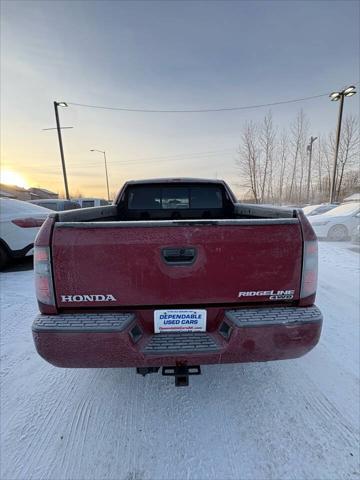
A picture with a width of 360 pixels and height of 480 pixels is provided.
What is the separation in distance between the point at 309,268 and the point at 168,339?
41.2 inches

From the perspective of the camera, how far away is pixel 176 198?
374cm

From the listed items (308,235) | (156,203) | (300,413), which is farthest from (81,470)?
(156,203)

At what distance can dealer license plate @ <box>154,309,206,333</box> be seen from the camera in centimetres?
158

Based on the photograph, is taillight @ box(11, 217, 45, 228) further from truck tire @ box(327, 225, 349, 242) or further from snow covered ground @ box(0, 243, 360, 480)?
truck tire @ box(327, 225, 349, 242)

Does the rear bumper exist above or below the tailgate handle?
below

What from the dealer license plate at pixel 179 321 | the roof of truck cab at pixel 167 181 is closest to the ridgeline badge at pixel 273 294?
the dealer license plate at pixel 179 321

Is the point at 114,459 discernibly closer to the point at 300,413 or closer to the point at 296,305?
the point at 300,413

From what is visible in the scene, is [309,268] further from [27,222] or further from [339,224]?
[339,224]

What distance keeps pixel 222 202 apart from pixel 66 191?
17263 millimetres

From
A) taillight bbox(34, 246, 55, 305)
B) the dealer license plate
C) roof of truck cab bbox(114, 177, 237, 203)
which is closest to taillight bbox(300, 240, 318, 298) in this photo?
the dealer license plate

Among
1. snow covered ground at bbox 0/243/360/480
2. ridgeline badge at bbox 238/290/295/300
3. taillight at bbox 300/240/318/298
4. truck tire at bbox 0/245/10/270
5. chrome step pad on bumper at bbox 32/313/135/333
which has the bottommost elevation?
snow covered ground at bbox 0/243/360/480

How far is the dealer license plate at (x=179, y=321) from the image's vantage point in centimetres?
158

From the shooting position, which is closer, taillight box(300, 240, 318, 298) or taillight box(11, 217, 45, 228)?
taillight box(300, 240, 318, 298)

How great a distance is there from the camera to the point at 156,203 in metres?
3.77
